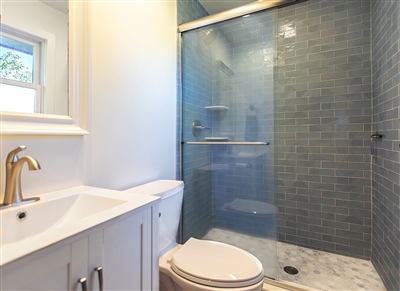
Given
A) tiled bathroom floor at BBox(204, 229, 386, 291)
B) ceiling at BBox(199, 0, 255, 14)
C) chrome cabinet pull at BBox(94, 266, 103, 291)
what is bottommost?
tiled bathroom floor at BBox(204, 229, 386, 291)

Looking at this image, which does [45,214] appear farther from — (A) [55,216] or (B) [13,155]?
(B) [13,155]

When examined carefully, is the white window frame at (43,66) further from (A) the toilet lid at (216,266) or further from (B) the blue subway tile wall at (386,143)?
(B) the blue subway tile wall at (386,143)

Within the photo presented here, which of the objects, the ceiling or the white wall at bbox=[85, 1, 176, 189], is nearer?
the white wall at bbox=[85, 1, 176, 189]

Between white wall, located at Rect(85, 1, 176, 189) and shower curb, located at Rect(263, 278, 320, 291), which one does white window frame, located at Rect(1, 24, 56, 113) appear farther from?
shower curb, located at Rect(263, 278, 320, 291)

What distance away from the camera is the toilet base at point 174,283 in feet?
3.28

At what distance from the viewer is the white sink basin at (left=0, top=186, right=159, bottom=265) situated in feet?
1.64

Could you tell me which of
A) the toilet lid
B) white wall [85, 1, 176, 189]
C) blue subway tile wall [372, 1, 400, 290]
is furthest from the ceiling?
the toilet lid

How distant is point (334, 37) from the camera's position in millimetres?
2020

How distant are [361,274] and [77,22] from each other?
2.58 metres

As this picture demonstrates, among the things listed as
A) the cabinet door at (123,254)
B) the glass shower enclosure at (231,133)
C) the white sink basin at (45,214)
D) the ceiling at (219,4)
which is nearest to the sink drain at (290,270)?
the glass shower enclosure at (231,133)

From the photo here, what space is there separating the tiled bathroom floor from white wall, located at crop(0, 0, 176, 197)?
0.92 meters

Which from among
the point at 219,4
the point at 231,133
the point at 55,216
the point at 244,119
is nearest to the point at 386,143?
the point at 244,119

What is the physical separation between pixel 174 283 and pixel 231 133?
131 cm

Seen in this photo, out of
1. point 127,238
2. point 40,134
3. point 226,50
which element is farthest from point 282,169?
point 40,134
